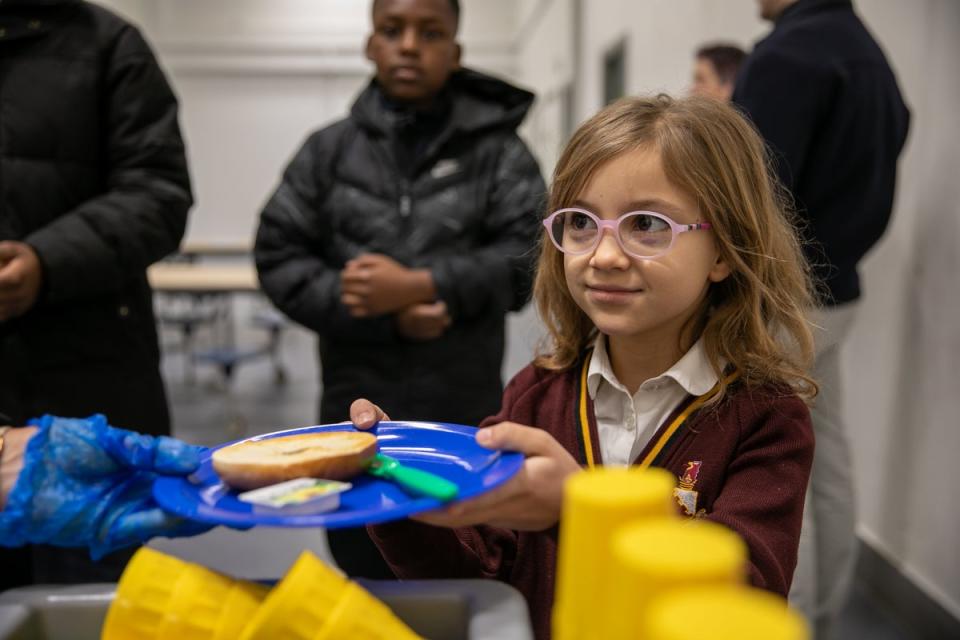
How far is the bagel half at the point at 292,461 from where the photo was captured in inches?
26.7

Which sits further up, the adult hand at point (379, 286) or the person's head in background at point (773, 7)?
the person's head in background at point (773, 7)

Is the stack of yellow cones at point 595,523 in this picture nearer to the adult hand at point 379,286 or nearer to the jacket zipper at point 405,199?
the adult hand at point 379,286

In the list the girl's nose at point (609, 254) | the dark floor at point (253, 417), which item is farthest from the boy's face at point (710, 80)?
the girl's nose at point (609, 254)

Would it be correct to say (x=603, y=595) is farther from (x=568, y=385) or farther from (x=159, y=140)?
(x=159, y=140)

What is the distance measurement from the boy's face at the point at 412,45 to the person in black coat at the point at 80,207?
48 centimetres

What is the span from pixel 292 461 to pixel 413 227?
3.74ft

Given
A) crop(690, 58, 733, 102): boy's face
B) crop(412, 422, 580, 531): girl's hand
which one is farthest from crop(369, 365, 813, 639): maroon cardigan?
crop(690, 58, 733, 102): boy's face

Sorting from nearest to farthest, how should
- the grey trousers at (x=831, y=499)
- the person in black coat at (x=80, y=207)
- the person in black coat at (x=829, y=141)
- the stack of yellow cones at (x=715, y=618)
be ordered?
the stack of yellow cones at (x=715, y=618), the person in black coat at (x=80, y=207), the person in black coat at (x=829, y=141), the grey trousers at (x=831, y=499)

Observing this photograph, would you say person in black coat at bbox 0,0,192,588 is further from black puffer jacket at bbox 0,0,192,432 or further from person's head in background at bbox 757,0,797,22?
person's head in background at bbox 757,0,797,22

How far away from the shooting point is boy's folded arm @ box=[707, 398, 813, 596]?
864 millimetres

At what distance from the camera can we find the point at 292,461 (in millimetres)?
686

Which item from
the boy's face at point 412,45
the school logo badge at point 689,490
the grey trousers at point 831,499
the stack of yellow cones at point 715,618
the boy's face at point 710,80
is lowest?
the grey trousers at point 831,499

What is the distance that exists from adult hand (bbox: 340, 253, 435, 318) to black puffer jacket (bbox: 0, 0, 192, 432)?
387mm

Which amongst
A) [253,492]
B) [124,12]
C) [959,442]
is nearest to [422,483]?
[253,492]
